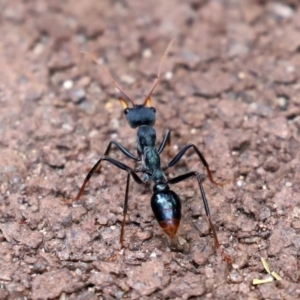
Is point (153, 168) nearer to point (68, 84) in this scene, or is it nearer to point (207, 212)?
point (207, 212)

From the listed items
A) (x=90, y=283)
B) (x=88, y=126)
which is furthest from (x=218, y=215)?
(x=88, y=126)

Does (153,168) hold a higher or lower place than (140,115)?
lower

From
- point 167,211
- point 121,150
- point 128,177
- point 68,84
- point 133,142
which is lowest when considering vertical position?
point 167,211

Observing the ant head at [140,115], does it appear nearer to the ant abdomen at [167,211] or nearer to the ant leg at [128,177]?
the ant leg at [128,177]

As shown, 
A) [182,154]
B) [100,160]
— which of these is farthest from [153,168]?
[100,160]

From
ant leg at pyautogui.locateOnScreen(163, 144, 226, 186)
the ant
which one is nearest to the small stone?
the ant

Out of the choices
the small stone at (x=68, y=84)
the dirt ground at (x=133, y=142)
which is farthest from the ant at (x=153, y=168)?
the small stone at (x=68, y=84)

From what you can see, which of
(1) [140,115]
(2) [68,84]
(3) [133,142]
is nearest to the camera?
(1) [140,115]

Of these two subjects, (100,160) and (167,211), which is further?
(100,160)
